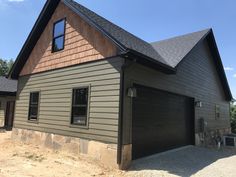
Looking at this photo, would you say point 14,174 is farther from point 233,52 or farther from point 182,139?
point 233,52

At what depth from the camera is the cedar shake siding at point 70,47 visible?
7845mm

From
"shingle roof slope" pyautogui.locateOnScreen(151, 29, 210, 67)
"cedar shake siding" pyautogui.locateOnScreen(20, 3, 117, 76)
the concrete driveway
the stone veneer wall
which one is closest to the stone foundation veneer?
the concrete driveway

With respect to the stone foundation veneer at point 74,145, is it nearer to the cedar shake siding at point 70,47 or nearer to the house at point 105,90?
the house at point 105,90

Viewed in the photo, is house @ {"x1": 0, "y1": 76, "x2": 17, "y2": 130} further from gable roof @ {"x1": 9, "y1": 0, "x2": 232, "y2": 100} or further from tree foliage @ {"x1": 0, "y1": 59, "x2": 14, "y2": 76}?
tree foliage @ {"x1": 0, "y1": 59, "x2": 14, "y2": 76}

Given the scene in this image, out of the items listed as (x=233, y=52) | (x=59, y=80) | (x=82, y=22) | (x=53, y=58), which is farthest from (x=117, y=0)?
(x=233, y=52)

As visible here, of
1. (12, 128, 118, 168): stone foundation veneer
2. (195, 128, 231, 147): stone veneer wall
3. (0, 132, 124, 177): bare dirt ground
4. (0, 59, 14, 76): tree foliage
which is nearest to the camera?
(0, 132, 124, 177): bare dirt ground

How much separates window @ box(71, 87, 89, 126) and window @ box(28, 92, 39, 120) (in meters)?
3.13

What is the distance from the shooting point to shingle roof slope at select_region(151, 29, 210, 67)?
31.8 ft

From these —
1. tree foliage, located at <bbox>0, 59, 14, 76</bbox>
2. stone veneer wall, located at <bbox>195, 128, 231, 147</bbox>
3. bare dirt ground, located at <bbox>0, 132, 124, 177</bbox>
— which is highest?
tree foliage, located at <bbox>0, 59, 14, 76</bbox>

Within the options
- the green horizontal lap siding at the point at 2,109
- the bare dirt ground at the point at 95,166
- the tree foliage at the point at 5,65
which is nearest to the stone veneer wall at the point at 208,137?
the bare dirt ground at the point at 95,166

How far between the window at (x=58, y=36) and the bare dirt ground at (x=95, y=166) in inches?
176

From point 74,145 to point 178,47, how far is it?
23.6 feet

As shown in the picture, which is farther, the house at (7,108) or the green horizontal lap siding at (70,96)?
the house at (7,108)

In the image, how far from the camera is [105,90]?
7.32 m
